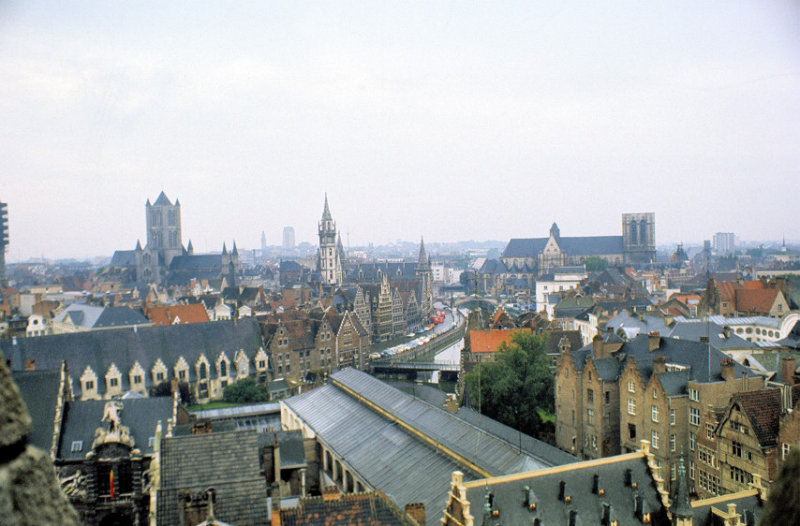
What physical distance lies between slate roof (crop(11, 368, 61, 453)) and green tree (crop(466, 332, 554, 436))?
2245 centimetres

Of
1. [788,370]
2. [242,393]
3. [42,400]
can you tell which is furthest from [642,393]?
[242,393]

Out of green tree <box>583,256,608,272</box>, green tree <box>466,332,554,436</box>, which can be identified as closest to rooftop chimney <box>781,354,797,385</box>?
green tree <box>466,332,554,436</box>

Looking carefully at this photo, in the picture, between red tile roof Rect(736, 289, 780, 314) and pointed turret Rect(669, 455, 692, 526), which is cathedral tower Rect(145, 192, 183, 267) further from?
pointed turret Rect(669, 455, 692, 526)

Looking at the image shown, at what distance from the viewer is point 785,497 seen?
8.68 feet

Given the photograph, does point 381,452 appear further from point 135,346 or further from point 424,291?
point 424,291

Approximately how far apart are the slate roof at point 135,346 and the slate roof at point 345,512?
3251cm

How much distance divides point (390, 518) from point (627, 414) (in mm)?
19660

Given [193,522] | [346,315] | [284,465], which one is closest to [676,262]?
[346,315]

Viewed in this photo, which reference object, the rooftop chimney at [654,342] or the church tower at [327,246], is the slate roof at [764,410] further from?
the church tower at [327,246]

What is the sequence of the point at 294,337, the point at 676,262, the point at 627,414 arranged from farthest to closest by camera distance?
the point at 676,262
the point at 294,337
the point at 627,414

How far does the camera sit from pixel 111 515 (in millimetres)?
23719

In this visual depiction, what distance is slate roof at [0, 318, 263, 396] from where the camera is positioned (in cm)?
4425

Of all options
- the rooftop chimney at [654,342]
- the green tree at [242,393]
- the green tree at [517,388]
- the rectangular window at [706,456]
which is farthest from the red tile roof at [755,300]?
the green tree at [242,393]

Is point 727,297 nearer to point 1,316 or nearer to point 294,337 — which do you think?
point 294,337
